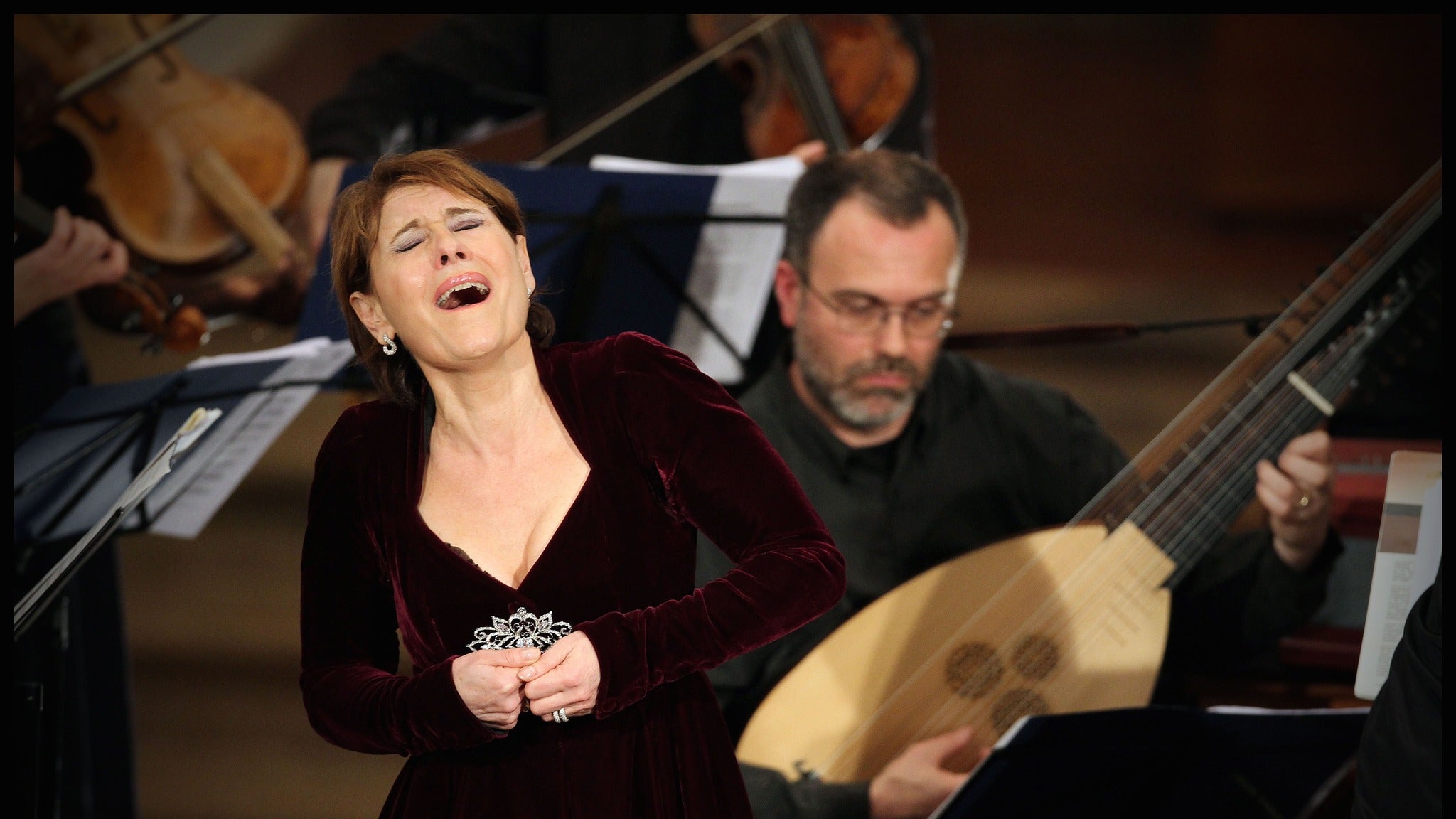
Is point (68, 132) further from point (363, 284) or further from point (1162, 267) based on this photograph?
point (1162, 267)

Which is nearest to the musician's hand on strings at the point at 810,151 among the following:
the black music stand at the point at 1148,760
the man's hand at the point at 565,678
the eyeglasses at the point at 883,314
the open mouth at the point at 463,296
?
the eyeglasses at the point at 883,314

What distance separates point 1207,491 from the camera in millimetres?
2014

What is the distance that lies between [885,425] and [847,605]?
0.31 metres

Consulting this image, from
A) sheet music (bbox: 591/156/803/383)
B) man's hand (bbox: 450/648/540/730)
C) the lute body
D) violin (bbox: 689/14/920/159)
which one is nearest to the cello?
violin (bbox: 689/14/920/159)

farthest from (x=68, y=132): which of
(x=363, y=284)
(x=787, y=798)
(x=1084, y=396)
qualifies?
(x=1084, y=396)

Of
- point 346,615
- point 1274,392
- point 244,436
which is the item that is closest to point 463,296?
point 346,615

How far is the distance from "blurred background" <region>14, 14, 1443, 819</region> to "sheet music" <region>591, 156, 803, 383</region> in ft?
3.69

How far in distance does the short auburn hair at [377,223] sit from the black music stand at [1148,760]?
0.77 m

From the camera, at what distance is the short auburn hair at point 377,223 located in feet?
3.83

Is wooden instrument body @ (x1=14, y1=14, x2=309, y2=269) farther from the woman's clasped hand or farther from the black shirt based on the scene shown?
the woman's clasped hand

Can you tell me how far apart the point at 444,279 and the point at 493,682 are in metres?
0.35

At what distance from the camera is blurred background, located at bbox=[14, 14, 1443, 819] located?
9.57 feet

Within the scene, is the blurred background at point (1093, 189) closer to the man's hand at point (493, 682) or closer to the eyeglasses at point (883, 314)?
the eyeglasses at point (883, 314)

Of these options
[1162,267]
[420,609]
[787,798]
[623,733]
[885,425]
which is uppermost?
[1162,267]
